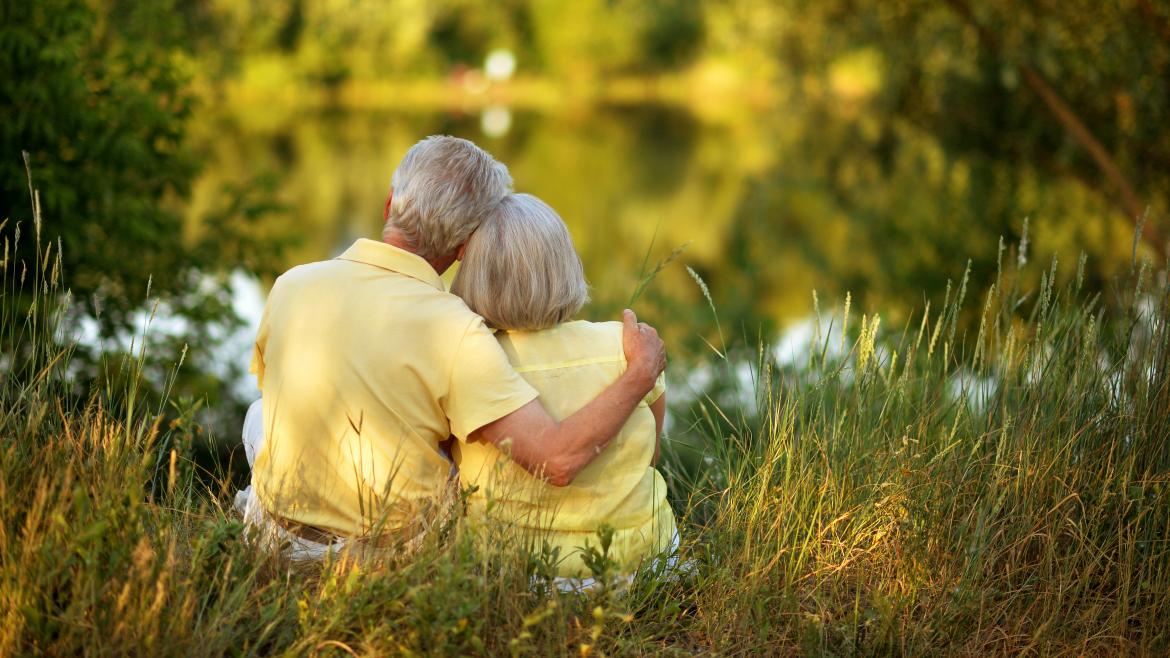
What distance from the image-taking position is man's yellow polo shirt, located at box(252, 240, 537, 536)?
222 centimetres

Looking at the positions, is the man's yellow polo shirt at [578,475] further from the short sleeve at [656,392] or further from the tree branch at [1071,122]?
the tree branch at [1071,122]

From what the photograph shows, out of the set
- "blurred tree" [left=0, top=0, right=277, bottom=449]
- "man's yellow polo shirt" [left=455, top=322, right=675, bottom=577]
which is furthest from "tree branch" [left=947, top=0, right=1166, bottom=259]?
"man's yellow polo shirt" [left=455, top=322, right=675, bottom=577]

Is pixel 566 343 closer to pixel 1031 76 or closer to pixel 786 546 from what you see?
pixel 786 546

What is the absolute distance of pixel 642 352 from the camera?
2.29 m

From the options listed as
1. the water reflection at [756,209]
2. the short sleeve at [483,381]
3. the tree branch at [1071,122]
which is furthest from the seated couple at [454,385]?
the tree branch at [1071,122]

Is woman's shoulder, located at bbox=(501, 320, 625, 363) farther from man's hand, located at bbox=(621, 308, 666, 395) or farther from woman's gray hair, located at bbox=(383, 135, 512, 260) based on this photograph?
woman's gray hair, located at bbox=(383, 135, 512, 260)

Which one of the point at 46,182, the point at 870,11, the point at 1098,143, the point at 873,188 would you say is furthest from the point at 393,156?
the point at 46,182

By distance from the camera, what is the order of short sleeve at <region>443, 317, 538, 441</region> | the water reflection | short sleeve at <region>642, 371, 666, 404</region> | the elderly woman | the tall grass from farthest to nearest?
the water reflection < short sleeve at <region>642, 371, 666, 404</region> < the elderly woman < short sleeve at <region>443, 317, 538, 441</region> < the tall grass

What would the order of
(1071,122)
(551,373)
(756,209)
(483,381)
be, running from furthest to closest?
(756,209), (1071,122), (551,373), (483,381)

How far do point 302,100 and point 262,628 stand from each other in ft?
78.9

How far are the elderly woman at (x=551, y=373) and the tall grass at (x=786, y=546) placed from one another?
0.42ft

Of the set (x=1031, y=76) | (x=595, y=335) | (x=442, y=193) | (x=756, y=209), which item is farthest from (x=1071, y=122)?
(x=442, y=193)

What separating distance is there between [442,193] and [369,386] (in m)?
0.42

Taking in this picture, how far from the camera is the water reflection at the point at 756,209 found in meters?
10.2
